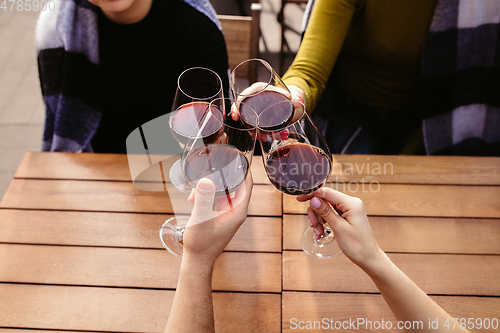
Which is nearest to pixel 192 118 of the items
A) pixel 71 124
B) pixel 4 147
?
pixel 71 124

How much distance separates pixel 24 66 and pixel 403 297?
3076 millimetres

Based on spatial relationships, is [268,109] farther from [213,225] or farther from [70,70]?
[70,70]

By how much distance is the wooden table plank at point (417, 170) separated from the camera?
3.65 feet

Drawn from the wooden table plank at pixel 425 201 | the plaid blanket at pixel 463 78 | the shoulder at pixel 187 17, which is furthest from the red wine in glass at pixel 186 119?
the plaid blanket at pixel 463 78

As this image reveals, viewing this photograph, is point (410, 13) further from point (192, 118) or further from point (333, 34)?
point (192, 118)

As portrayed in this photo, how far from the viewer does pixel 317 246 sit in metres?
0.99

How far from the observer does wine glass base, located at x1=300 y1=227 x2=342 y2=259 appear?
96cm

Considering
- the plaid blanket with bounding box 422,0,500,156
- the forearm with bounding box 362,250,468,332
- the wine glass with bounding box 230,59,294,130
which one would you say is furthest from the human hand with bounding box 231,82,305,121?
the plaid blanket with bounding box 422,0,500,156

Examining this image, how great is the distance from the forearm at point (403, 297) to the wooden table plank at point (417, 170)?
38cm

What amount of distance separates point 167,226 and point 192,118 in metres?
0.32

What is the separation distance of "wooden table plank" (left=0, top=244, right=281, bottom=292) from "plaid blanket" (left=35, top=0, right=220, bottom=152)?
66cm

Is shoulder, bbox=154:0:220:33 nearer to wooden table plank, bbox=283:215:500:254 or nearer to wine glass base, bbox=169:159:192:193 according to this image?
wine glass base, bbox=169:159:192:193

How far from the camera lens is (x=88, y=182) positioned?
1.13 metres

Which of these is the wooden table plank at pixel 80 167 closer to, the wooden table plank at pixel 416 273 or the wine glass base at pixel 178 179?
the wine glass base at pixel 178 179
